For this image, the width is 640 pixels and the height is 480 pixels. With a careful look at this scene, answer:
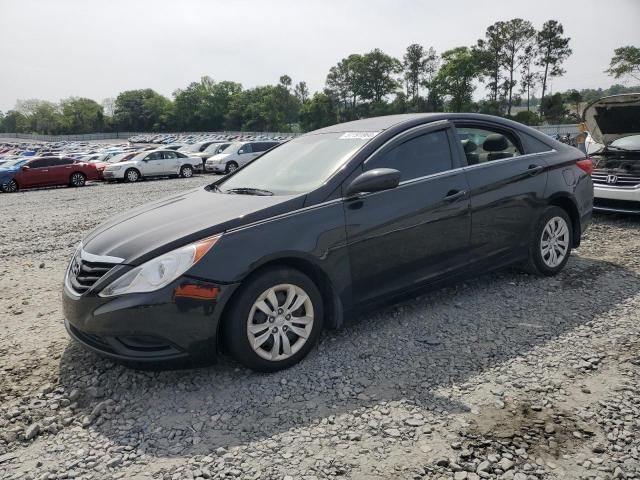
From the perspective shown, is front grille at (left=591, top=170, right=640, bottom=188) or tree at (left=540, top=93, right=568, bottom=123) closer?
front grille at (left=591, top=170, right=640, bottom=188)

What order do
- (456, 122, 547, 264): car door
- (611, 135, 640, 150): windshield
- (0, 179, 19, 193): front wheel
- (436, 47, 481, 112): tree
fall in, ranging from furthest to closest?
(436, 47, 481, 112): tree → (0, 179, 19, 193): front wheel → (611, 135, 640, 150): windshield → (456, 122, 547, 264): car door

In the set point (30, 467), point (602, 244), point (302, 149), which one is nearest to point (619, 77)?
point (602, 244)

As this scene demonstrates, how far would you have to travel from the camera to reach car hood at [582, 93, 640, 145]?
24.5 ft

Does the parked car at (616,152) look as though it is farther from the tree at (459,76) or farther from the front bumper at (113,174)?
the tree at (459,76)

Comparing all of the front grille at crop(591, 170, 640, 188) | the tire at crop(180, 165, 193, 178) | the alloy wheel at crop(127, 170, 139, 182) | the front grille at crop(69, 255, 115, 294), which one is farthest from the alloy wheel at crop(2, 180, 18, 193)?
the front grille at crop(591, 170, 640, 188)

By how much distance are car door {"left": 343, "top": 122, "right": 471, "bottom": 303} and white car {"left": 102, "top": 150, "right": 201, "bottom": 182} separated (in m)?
19.8

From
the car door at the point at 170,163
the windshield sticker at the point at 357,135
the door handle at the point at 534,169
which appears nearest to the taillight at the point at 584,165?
the door handle at the point at 534,169

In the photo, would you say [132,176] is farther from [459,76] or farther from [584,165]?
[459,76]

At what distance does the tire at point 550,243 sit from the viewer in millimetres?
4781

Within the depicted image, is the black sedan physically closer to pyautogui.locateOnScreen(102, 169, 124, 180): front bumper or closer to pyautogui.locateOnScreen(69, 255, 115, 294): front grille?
pyautogui.locateOnScreen(69, 255, 115, 294): front grille

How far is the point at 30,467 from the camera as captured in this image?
2502 millimetres

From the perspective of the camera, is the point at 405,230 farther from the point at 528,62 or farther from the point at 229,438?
the point at 528,62

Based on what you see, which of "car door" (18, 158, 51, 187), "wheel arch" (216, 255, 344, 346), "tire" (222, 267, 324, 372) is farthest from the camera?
"car door" (18, 158, 51, 187)

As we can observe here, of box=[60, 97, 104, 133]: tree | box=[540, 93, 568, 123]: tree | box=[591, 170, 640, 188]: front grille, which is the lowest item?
box=[591, 170, 640, 188]: front grille
